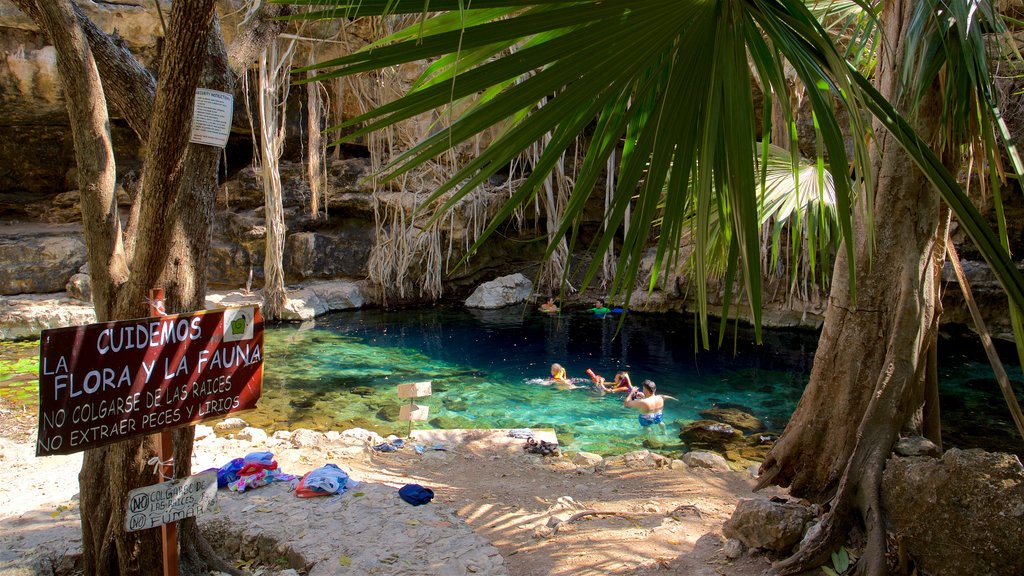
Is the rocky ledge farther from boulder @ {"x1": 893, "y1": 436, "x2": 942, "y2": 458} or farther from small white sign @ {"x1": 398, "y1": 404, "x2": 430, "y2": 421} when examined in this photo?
boulder @ {"x1": 893, "y1": 436, "x2": 942, "y2": 458}

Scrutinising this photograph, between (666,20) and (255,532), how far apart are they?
282 cm

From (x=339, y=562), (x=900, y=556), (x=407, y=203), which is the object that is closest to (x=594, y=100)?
(x=900, y=556)

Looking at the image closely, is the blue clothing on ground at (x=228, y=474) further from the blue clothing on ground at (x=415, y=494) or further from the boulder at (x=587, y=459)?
the boulder at (x=587, y=459)

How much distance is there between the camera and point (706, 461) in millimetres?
4887

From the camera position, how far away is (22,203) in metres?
12.1

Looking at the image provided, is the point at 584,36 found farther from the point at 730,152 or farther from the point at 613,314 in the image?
the point at 613,314

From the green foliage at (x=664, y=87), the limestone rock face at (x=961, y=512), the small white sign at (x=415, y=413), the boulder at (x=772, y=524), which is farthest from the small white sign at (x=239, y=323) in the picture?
the small white sign at (x=415, y=413)

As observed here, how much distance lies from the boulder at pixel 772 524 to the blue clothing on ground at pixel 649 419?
11.9 ft

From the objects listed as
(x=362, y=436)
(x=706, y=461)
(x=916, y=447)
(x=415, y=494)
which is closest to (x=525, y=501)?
(x=415, y=494)

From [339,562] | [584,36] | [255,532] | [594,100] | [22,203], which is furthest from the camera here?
[22,203]

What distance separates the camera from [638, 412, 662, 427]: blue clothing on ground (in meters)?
6.26

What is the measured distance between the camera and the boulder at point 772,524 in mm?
2506

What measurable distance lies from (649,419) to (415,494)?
11.2 ft

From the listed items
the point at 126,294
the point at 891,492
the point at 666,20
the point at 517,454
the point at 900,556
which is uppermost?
the point at 666,20
